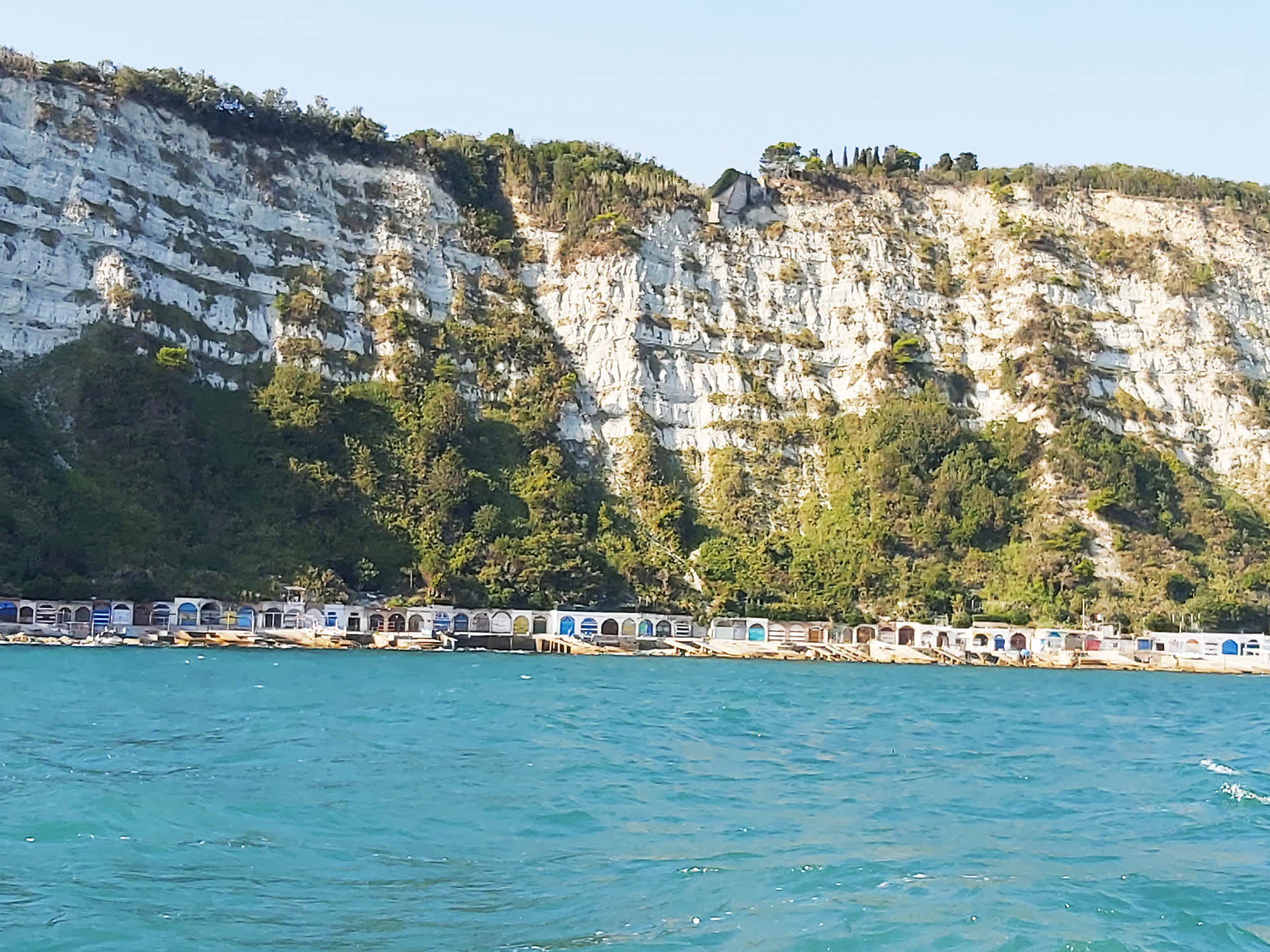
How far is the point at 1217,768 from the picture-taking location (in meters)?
25.6

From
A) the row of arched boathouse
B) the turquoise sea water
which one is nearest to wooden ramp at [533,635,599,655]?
the row of arched boathouse

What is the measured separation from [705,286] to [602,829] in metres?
81.6

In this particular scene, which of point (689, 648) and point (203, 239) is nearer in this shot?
point (689, 648)

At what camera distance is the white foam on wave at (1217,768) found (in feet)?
81.3

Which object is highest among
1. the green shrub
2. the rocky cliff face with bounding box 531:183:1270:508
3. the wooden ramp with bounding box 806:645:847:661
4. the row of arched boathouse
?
the rocky cliff face with bounding box 531:183:1270:508

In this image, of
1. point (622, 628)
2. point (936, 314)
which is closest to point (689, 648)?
point (622, 628)

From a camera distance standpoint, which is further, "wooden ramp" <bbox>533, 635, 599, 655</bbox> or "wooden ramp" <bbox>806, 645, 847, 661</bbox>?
"wooden ramp" <bbox>806, 645, 847, 661</bbox>

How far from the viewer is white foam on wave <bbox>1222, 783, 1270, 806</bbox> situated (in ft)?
69.3

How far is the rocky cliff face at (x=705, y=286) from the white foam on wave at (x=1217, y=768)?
6249 cm

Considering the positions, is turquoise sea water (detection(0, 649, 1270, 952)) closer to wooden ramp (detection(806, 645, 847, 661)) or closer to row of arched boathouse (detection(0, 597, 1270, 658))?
row of arched boathouse (detection(0, 597, 1270, 658))

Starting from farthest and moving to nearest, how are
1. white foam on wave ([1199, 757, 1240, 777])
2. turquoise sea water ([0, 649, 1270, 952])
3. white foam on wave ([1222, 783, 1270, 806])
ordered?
white foam on wave ([1199, 757, 1240, 777]) < white foam on wave ([1222, 783, 1270, 806]) < turquoise sea water ([0, 649, 1270, 952])

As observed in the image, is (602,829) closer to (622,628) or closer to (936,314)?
(622,628)

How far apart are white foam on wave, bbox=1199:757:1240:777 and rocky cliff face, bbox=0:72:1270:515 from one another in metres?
62.5

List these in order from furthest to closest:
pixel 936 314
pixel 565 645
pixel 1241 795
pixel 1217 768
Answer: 1. pixel 936 314
2. pixel 565 645
3. pixel 1217 768
4. pixel 1241 795
